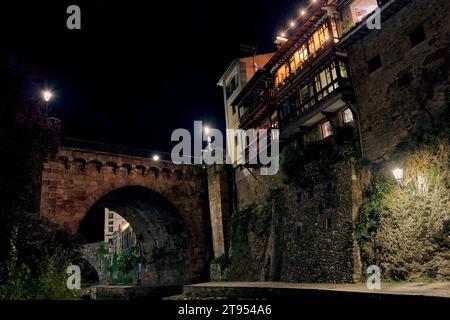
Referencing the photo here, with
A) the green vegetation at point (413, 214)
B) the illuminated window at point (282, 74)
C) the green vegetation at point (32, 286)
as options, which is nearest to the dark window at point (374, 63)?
the green vegetation at point (413, 214)

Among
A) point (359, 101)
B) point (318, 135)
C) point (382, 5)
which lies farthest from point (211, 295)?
point (382, 5)

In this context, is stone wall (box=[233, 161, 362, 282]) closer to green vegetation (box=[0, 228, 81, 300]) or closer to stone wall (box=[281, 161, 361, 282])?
stone wall (box=[281, 161, 361, 282])

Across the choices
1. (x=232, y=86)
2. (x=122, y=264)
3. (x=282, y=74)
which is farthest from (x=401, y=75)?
(x=122, y=264)

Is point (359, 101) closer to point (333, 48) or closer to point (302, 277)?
point (333, 48)

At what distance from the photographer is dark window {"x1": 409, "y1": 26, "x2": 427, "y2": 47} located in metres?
14.6

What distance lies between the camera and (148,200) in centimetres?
3200

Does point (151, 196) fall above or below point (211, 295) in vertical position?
above

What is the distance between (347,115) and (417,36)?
216 inches

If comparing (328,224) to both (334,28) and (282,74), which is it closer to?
(334,28)

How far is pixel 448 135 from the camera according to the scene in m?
12.6

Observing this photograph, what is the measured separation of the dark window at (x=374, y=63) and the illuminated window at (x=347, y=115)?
267 centimetres

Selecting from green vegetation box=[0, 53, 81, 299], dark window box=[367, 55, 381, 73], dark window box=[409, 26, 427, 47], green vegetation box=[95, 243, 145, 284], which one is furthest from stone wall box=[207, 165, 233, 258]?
dark window box=[409, 26, 427, 47]

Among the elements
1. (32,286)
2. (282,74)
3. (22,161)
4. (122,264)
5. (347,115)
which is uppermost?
(282,74)

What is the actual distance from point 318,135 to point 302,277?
28.5 feet
